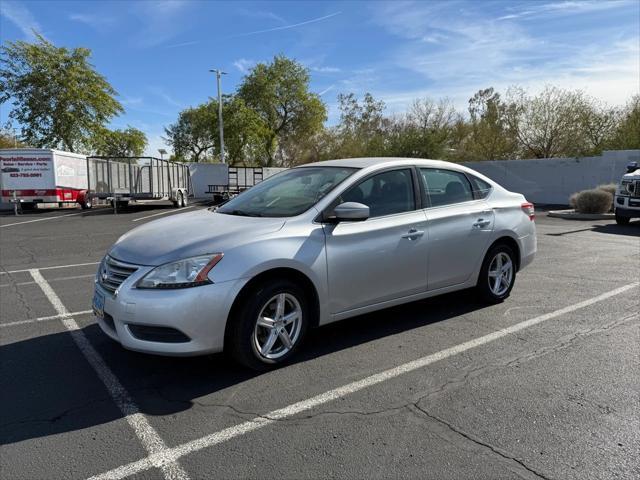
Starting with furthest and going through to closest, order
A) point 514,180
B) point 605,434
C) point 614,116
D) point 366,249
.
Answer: point 614,116, point 514,180, point 366,249, point 605,434

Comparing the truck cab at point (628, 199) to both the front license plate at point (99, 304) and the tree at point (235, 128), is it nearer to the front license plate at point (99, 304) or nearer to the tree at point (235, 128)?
the front license plate at point (99, 304)

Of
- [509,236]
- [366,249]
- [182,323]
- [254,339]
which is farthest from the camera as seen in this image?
[509,236]

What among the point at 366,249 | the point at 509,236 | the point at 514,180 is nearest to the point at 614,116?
the point at 514,180

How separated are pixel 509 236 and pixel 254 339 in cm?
338

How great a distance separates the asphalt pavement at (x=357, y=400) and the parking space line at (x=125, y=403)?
0.01m

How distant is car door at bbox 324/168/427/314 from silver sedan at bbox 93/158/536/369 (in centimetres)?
1

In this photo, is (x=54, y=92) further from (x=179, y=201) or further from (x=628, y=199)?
(x=628, y=199)

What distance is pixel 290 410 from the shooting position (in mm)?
3352

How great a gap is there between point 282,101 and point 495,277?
45.7 meters

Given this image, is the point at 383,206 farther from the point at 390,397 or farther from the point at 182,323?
the point at 182,323

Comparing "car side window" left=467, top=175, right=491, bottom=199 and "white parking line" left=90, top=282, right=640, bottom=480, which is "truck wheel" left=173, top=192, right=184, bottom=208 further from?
"white parking line" left=90, top=282, right=640, bottom=480

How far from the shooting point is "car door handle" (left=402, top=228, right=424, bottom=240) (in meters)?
4.65

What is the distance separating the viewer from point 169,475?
8.73 feet

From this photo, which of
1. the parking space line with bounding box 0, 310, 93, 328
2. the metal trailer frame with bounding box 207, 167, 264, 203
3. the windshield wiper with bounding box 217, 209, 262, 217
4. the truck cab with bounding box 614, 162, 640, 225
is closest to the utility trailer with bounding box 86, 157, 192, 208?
the metal trailer frame with bounding box 207, 167, 264, 203
